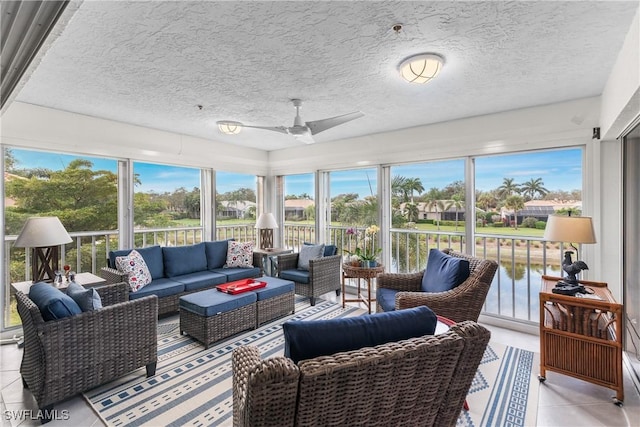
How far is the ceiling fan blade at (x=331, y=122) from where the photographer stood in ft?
8.57

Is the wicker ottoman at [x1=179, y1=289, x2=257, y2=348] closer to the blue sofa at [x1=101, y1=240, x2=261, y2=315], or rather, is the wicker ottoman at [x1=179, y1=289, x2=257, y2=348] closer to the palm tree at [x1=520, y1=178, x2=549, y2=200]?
the blue sofa at [x1=101, y1=240, x2=261, y2=315]

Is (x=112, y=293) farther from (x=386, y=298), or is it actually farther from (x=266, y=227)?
(x=266, y=227)

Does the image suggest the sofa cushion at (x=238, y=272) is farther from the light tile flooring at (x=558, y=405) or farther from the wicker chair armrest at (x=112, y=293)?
the light tile flooring at (x=558, y=405)

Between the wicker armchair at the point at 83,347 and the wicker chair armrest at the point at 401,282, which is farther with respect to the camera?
the wicker chair armrest at the point at 401,282

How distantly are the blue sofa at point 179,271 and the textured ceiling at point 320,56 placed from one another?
185cm

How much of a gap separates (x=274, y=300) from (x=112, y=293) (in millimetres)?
A: 1617

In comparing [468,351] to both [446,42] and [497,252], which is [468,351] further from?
[497,252]

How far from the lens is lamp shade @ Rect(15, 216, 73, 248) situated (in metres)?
2.78

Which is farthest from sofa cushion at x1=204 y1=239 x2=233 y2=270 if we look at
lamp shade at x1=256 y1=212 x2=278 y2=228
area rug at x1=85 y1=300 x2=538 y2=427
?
area rug at x1=85 y1=300 x2=538 y2=427

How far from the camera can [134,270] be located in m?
3.48

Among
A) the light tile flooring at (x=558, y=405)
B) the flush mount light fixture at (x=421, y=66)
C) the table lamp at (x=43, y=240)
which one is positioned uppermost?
the flush mount light fixture at (x=421, y=66)

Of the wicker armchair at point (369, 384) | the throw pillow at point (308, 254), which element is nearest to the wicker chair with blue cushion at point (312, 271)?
the throw pillow at point (308, 254)

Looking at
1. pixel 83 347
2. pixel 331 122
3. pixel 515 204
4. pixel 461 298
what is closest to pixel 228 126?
pixel 331 122

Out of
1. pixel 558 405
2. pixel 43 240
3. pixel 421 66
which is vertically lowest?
pixel 558 405
